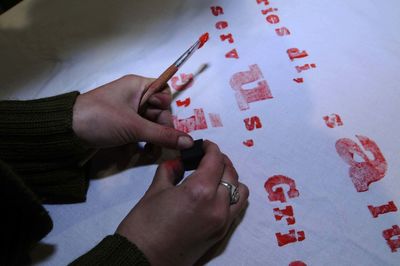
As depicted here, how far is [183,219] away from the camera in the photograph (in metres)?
0.52

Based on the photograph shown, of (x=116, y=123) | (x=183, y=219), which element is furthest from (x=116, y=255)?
(x=116, y=123)

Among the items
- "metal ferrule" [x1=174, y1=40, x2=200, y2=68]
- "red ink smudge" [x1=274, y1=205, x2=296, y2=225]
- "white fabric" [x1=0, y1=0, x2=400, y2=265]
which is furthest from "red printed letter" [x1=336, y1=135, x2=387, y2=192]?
"metal ferrule" [x1=174, y1=40, x2=200, y2=68]

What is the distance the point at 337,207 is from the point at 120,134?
0.38 m

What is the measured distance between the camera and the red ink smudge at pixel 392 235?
55cm

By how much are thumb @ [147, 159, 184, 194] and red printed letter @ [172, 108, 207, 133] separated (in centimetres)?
11

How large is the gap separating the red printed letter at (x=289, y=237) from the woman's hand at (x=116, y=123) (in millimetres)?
205

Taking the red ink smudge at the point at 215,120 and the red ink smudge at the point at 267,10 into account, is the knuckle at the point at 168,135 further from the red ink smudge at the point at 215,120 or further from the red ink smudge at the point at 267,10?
the red ink smudge at the point at 267,10

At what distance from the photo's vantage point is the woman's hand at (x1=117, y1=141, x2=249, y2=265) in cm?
52

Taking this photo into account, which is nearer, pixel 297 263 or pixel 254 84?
pixel 297 263

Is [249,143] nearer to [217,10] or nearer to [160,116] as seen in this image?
[160,116]

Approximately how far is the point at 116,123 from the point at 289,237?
0.34 m

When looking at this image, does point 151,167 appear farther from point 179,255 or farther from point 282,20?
A: point 282,20

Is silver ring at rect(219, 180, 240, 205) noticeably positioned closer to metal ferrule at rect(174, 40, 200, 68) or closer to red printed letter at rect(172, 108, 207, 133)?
red printed letter at rect(172, 108, 207, 133)

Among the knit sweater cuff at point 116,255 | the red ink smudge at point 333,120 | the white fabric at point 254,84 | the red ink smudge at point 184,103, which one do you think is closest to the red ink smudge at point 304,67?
the white fabric at point 254,84
